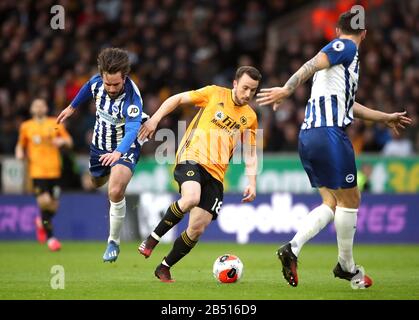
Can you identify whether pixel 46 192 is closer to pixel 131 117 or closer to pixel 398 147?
pixel 131 117

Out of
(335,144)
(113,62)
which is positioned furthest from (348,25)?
(113,62)

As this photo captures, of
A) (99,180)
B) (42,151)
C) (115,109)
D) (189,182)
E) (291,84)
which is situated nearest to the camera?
(291,84)

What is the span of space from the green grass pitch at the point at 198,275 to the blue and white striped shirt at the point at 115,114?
1.45 m

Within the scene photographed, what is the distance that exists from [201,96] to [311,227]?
1.91 meters

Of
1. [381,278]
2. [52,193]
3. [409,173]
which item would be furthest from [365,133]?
[381,278]

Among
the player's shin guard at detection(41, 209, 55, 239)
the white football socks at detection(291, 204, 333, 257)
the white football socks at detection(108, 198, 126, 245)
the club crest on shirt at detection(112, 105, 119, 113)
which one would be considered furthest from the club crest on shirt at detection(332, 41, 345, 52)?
the player's shin guard at detection(41, 209, 55, 239)

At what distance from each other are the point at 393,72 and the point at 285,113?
247 cm

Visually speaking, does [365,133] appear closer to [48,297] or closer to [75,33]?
[75,33]

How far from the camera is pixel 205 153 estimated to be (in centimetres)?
906

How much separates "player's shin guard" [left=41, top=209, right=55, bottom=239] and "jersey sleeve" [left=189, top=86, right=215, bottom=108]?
19.5 ft

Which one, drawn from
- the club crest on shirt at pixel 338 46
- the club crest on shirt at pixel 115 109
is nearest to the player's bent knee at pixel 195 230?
the club crest on shirt at pixel 115 109

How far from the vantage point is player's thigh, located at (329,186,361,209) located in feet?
26.4

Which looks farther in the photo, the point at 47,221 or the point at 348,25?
the point at 47,221

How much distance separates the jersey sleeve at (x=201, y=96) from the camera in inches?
362
